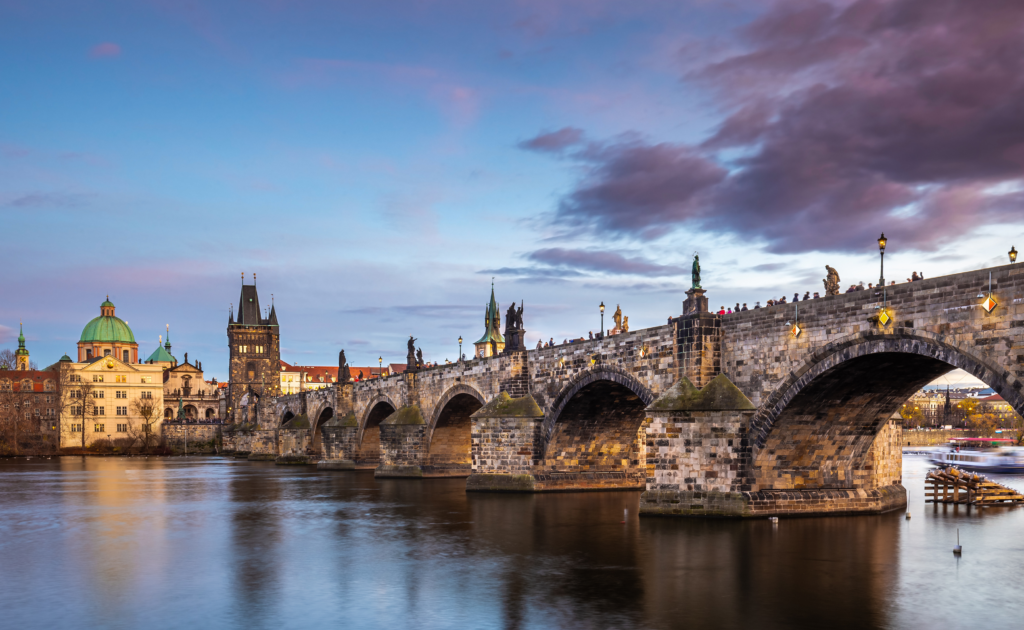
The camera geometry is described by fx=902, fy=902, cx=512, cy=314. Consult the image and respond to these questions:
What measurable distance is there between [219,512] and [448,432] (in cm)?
1853

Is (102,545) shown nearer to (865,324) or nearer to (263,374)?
(865,324)

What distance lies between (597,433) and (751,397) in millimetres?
12765

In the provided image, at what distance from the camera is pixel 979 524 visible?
2842cm

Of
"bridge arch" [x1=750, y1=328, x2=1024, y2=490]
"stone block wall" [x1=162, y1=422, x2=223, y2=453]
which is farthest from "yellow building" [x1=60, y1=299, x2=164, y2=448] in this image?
"bridge arch" [x1=750, y1=328, x2=1024, y2=490]

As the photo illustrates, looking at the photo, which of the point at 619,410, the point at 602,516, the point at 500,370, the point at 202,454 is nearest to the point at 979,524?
the point at 602,516

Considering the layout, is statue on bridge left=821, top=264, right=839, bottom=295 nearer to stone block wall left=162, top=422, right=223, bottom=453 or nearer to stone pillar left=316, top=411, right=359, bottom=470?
stone pillar left=316, top=411, right=359, bottom=470

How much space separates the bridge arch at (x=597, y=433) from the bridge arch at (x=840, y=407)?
28.0ft

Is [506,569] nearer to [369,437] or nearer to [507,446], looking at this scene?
[507,446]

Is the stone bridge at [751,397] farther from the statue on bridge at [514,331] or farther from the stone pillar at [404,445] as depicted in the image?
the stone pillar at [404,445]

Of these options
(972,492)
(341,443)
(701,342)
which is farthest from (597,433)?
(341,443)

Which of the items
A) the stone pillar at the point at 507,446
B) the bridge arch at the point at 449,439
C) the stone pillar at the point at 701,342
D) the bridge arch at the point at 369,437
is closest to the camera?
the stone pillar at the point at 701,342

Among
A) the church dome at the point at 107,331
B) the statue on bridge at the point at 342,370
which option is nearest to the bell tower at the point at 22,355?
the church dome at the point at 107,331

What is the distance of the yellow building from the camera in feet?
426

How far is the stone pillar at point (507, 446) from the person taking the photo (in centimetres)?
3900
